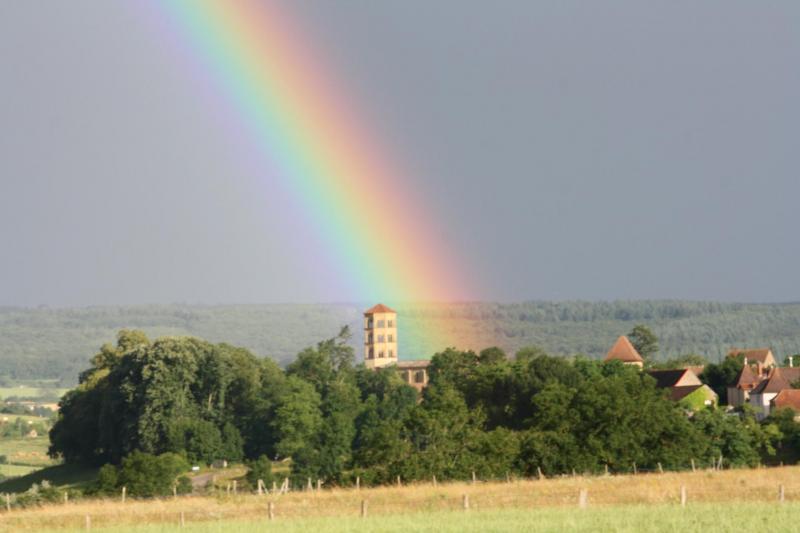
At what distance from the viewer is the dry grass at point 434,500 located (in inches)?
1999

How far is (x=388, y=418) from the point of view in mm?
129625

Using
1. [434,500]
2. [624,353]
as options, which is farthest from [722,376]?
[434,500]

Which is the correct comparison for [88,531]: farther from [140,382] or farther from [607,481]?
[140,382]

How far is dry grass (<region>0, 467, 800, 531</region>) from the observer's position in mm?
50781

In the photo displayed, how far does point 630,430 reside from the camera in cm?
7625

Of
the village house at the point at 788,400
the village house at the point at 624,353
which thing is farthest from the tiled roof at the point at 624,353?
the village house at the point at 788,400

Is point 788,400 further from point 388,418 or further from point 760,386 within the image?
point 388,418

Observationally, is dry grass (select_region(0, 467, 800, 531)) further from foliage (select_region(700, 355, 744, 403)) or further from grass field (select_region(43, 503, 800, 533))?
foliage (select_region(700, 355, 744, 403))

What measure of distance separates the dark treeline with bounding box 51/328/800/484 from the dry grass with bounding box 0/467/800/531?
12.4 m

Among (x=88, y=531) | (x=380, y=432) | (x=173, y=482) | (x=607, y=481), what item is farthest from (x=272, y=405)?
(x=88, y=531)

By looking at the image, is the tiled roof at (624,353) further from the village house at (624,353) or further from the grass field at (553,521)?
the grass field at (553,521)

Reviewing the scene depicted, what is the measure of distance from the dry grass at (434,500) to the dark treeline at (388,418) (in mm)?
12425

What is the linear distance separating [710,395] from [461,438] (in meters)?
65.1

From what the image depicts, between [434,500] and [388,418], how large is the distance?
76087 mm
